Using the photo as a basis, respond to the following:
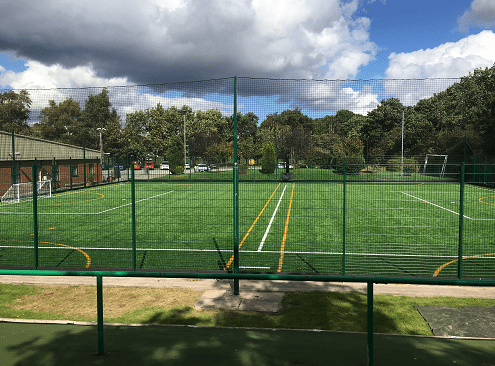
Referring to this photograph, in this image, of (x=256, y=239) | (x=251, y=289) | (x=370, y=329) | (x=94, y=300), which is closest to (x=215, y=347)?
(x=370, y=329)

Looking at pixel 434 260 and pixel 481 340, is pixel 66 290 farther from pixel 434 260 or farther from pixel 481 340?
pixel 434 260

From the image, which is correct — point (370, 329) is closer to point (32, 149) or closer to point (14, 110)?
point (32, 149)

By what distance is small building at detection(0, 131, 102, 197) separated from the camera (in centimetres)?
2289

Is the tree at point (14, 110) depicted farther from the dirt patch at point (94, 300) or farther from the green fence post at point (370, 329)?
the green fence post at point (370, 329)

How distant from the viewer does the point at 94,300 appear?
6777 millimetres

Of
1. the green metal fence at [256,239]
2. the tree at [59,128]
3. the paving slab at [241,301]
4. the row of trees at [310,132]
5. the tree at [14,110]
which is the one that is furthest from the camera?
the tree at [14,110]

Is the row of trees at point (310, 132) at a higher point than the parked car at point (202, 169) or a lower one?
higher

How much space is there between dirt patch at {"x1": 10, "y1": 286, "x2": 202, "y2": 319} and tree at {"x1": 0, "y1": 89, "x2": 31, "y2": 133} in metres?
58.3

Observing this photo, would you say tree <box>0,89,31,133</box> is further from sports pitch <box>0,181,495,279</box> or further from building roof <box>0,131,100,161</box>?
sports pitch <box>0,181,495,279</box>

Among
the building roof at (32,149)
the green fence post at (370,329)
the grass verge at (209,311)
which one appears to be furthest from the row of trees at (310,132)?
the green fence post at (370,329)

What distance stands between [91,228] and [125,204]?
5802 millimetres

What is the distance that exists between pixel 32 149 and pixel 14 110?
125 ft

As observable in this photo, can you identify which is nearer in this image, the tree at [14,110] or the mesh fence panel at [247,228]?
the mesh fence panel at [247,228]

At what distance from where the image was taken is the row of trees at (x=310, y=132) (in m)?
24.3
